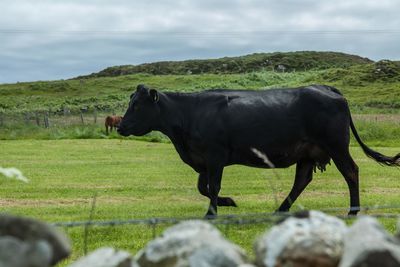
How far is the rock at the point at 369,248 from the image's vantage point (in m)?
3.65

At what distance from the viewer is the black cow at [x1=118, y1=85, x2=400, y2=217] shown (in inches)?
425

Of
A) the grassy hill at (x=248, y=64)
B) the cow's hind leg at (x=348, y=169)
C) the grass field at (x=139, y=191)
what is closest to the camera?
the grass field at (x=139, y=191)

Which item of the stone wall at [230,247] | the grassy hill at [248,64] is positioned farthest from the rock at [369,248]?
the grassy hill at [248,64]

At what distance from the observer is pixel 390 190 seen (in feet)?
51.2

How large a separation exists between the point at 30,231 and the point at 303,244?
134 centimetres

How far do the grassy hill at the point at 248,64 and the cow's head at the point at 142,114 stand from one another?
126216 millimetres

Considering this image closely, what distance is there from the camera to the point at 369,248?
12.1 ft

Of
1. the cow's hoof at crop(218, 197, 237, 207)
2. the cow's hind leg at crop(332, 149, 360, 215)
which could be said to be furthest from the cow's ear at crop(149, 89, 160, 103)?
the cow's hind leg at crop(332, 149, 360, 215)

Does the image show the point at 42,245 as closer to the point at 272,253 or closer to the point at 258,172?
the point at 272,253

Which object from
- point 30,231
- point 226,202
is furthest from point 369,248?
point 226,202

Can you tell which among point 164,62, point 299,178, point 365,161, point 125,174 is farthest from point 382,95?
point 164,62

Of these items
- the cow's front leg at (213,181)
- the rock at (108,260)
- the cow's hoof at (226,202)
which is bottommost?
the cow's hoof at (226,202)

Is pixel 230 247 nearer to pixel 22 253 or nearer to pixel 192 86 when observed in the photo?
pixel 22 253

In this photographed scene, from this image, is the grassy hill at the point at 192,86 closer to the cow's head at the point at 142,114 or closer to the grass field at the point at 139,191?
the grass field at the point at 139,191
